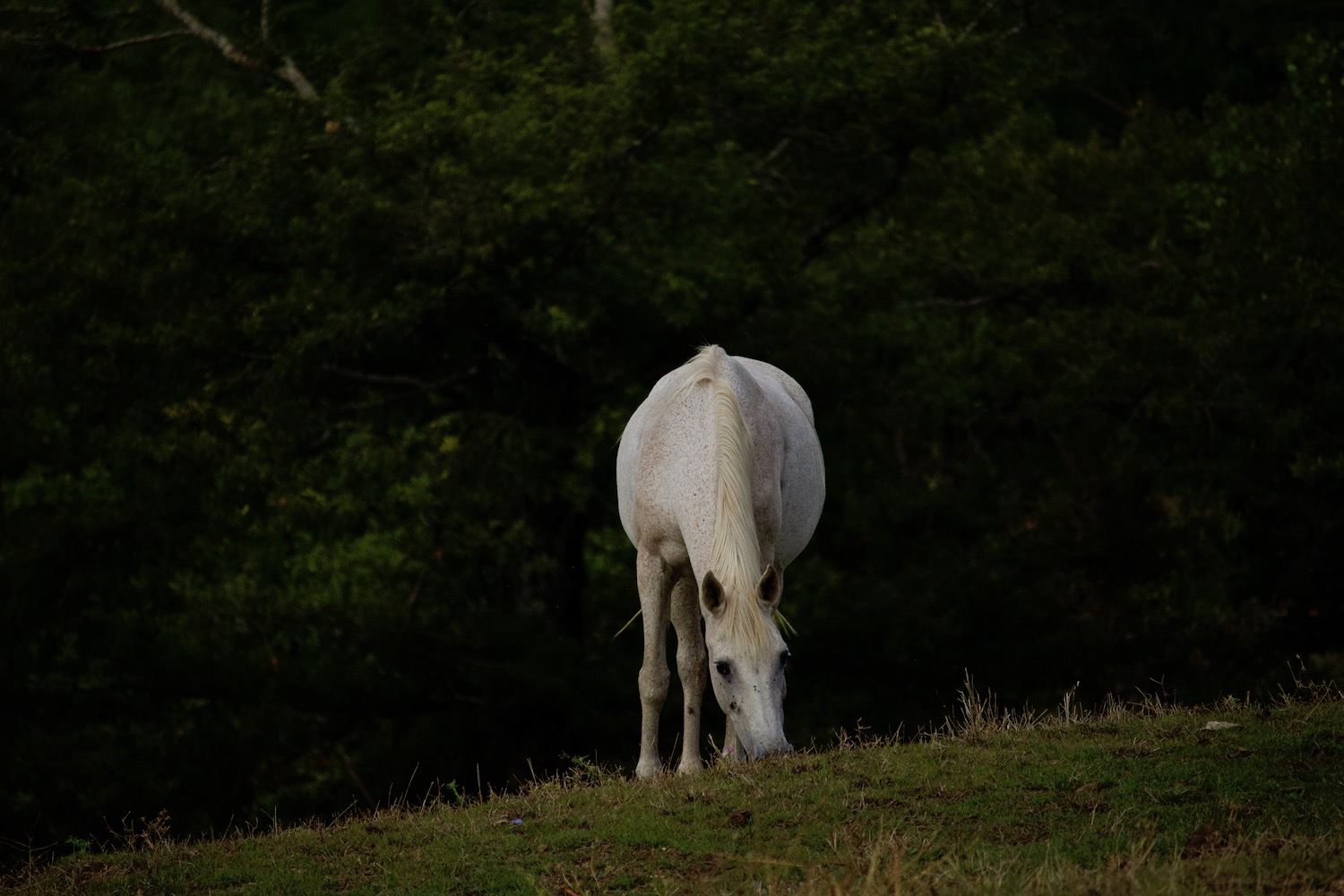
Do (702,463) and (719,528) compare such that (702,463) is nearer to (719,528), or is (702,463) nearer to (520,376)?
(719,528)

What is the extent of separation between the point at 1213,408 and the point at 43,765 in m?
17.0

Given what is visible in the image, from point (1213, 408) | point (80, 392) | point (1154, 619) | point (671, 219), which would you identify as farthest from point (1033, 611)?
point (80, 392)

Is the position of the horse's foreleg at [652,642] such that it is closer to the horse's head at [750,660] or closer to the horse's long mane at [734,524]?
the horse's long mane at [734,524]

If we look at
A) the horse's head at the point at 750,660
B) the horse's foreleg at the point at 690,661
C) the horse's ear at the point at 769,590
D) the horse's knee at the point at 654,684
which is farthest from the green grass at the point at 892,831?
the horse's knee at the point at 654,684

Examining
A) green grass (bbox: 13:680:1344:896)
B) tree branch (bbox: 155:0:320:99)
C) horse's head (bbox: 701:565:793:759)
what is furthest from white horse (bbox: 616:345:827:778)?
tree branch (bbox: 155:0:320:99)

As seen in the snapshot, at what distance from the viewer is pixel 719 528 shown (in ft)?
24.0

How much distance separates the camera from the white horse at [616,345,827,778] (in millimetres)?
6801

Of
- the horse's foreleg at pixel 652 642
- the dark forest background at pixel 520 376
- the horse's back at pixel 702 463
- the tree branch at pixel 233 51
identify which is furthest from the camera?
the tree branch at pixel 233 51

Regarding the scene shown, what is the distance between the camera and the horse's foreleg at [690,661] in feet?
25.6

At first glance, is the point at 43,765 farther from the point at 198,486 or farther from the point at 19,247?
the point at 19,247

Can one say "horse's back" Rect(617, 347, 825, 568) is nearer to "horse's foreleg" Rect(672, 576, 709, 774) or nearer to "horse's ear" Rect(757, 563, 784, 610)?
"horse's foreleg" Rect(672, 576, 709, 774)

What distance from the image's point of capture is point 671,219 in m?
21.4

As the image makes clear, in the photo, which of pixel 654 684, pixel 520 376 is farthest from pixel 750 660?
pixel 520 376

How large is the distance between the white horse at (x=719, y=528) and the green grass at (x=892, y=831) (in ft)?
1.42
